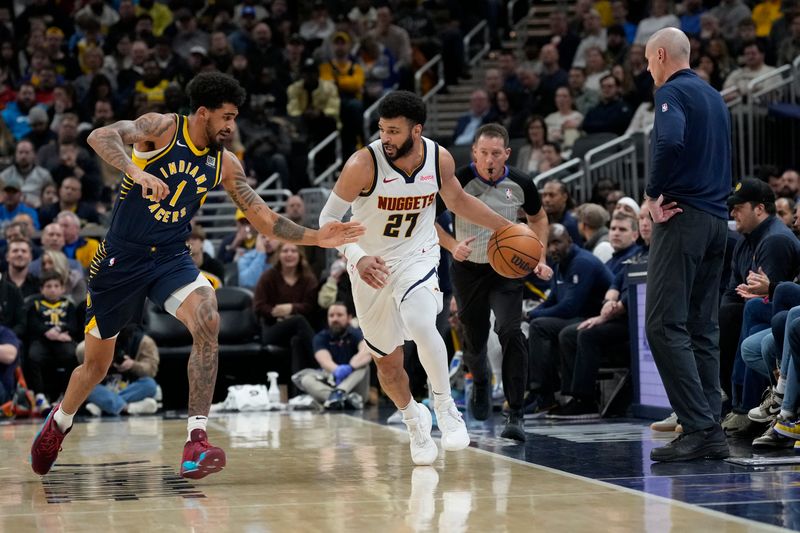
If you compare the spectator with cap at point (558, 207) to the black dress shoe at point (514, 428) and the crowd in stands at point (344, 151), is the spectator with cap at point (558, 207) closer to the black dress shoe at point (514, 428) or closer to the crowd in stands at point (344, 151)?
the crowd in stands at point (344, 151)

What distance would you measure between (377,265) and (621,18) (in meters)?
12.1

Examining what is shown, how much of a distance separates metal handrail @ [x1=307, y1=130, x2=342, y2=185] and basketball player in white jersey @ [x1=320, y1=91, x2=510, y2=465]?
10009 millimetres

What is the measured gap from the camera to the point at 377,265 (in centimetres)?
627

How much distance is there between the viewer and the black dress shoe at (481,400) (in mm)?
8367

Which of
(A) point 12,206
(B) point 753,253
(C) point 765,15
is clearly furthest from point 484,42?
(B) point 753,253

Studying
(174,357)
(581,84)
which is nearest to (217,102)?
(174,357)

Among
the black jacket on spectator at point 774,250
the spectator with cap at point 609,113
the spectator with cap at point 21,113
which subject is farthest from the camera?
the spectator with cap at point 21,113

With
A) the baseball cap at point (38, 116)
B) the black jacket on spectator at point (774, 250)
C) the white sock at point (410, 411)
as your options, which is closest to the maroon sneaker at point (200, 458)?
the white sock at point (410, 411)

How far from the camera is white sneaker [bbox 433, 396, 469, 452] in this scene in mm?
6586

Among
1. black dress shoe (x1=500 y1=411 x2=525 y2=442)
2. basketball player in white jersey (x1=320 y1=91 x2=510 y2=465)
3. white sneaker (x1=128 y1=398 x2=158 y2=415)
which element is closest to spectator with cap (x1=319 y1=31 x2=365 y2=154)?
white sneaker (x1=128 y1=398 x2=158 y2=415)

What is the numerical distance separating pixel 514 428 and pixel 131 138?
3101 millimetres

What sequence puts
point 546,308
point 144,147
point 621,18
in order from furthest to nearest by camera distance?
point 621,18 → point 546,308 → point 144,147

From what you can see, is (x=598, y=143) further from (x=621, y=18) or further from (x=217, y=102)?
(x=217, y=102)

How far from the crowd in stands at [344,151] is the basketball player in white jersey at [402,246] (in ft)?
6.29
